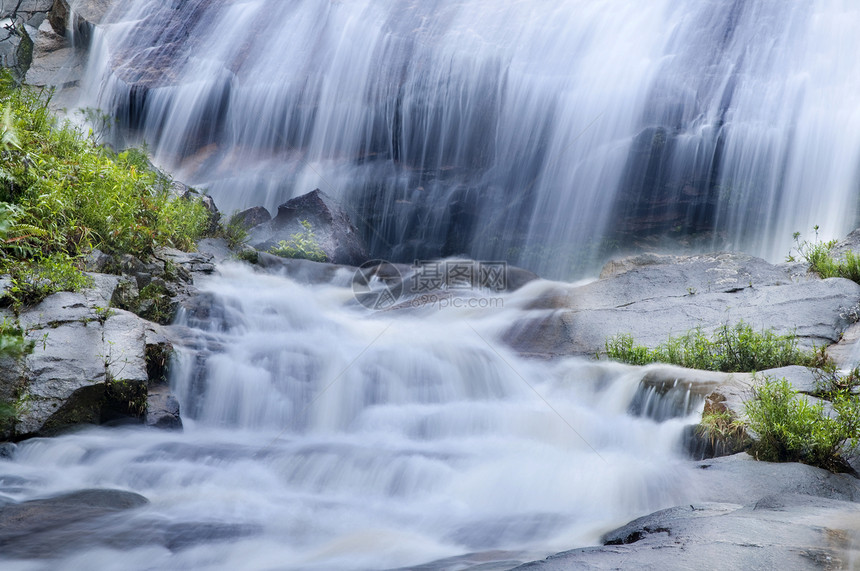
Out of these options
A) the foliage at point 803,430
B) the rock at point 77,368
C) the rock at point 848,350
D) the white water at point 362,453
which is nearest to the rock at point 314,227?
the white water at point 362,453

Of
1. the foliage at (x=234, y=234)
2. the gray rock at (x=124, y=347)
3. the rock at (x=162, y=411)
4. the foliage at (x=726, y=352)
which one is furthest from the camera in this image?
the foliage at (x=234, y=234)

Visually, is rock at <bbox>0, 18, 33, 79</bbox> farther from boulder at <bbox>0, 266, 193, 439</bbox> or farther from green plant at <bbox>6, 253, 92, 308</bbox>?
boulder at <bbox>0, 266, 193, 439</bbox>

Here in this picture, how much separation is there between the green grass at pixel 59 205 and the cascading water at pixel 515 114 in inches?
196

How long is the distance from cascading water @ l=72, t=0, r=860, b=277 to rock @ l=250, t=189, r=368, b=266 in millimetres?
1900

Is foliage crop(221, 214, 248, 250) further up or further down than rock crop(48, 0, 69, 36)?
further down

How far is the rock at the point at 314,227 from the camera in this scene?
9.64 metres

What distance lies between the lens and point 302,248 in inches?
376

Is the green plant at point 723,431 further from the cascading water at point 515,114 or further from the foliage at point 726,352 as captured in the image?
the cascading water at point 515,114

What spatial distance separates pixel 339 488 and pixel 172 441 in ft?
4.70

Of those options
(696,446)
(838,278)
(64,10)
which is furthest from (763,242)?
(64,10)

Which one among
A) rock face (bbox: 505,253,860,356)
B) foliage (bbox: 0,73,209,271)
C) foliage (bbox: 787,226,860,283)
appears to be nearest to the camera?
foliage (bbox: 0,73,209,271)

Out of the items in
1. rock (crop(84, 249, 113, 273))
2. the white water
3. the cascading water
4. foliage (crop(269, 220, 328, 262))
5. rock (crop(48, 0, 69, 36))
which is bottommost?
the white water

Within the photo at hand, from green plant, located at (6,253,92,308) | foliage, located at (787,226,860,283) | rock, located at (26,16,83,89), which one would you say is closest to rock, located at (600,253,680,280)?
foliage, located at (787,226,860,283)

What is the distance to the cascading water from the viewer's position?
962 cm
